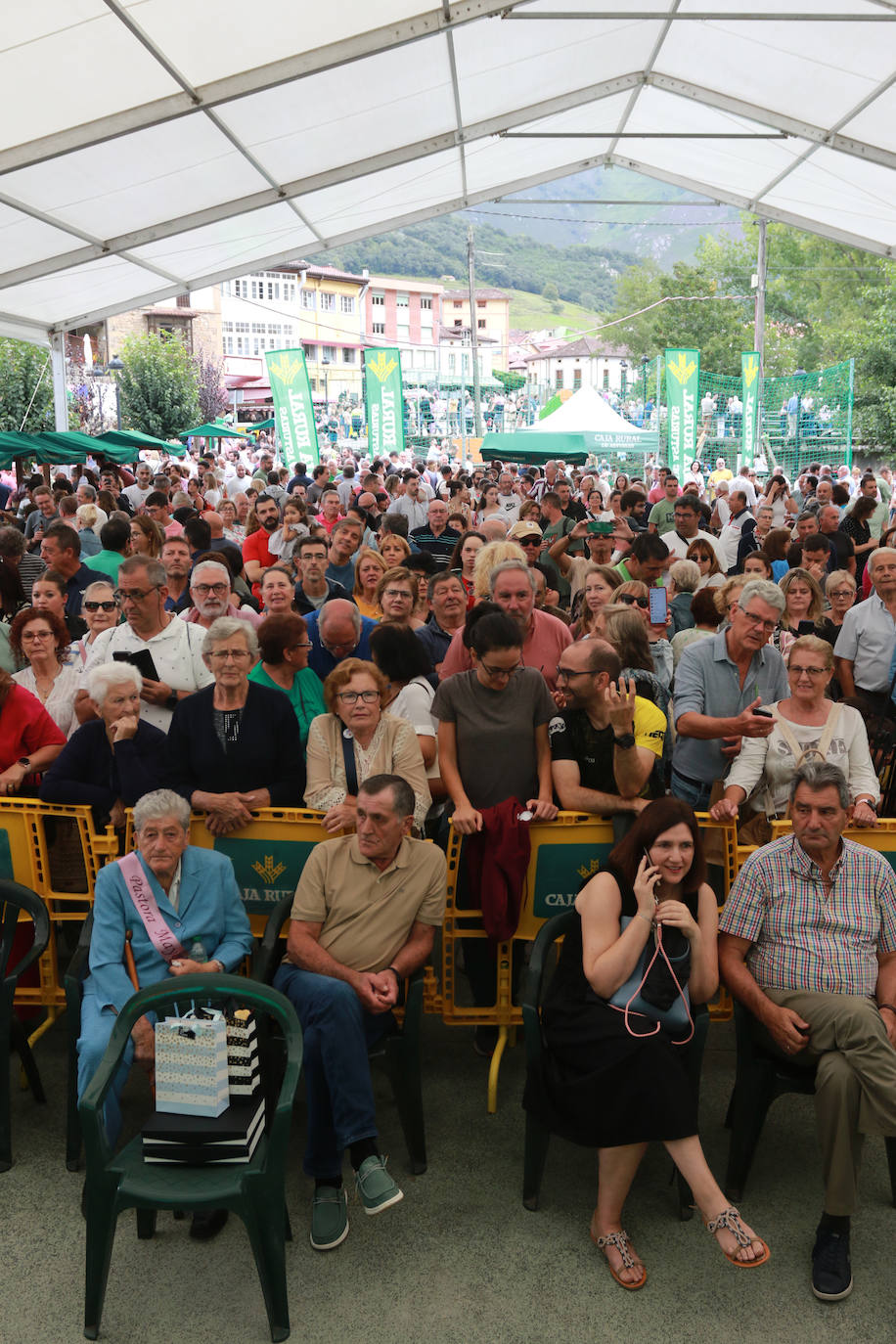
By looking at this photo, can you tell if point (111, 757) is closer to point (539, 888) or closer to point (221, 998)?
point (221, 998)

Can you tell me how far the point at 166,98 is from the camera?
995 centimetres

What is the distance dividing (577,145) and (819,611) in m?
14.7

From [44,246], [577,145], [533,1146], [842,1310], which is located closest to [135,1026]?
[533,1146]

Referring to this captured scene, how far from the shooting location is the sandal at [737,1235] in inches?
115

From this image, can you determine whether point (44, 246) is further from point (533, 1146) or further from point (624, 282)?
point (624, 282)

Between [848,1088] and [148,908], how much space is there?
214 centimetres

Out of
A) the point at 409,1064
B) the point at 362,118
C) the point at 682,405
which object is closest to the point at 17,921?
the point at 409,1064

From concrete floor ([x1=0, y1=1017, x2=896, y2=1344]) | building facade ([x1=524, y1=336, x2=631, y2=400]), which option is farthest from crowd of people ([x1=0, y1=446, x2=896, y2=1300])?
building facade ([x1=524, y1=336, x2=631, y2=400])

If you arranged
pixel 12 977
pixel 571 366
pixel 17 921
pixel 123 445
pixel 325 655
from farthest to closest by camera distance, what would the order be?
pixel 571 366 < pixel 123 445 < pixel 325 655 < pixel 17 921 < pixel 12 977

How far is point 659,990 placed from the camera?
325 centimetres

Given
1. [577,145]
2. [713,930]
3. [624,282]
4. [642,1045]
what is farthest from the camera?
[624,282]

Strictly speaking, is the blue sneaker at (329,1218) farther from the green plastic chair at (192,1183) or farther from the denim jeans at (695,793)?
the denim jeans at (695,793)

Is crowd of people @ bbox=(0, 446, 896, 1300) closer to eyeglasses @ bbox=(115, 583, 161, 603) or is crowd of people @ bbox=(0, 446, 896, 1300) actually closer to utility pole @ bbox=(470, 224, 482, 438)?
eyeglasses @ bbox=(115, 583, 161, 603)

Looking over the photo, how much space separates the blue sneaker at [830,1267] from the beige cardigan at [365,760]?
1.80m
